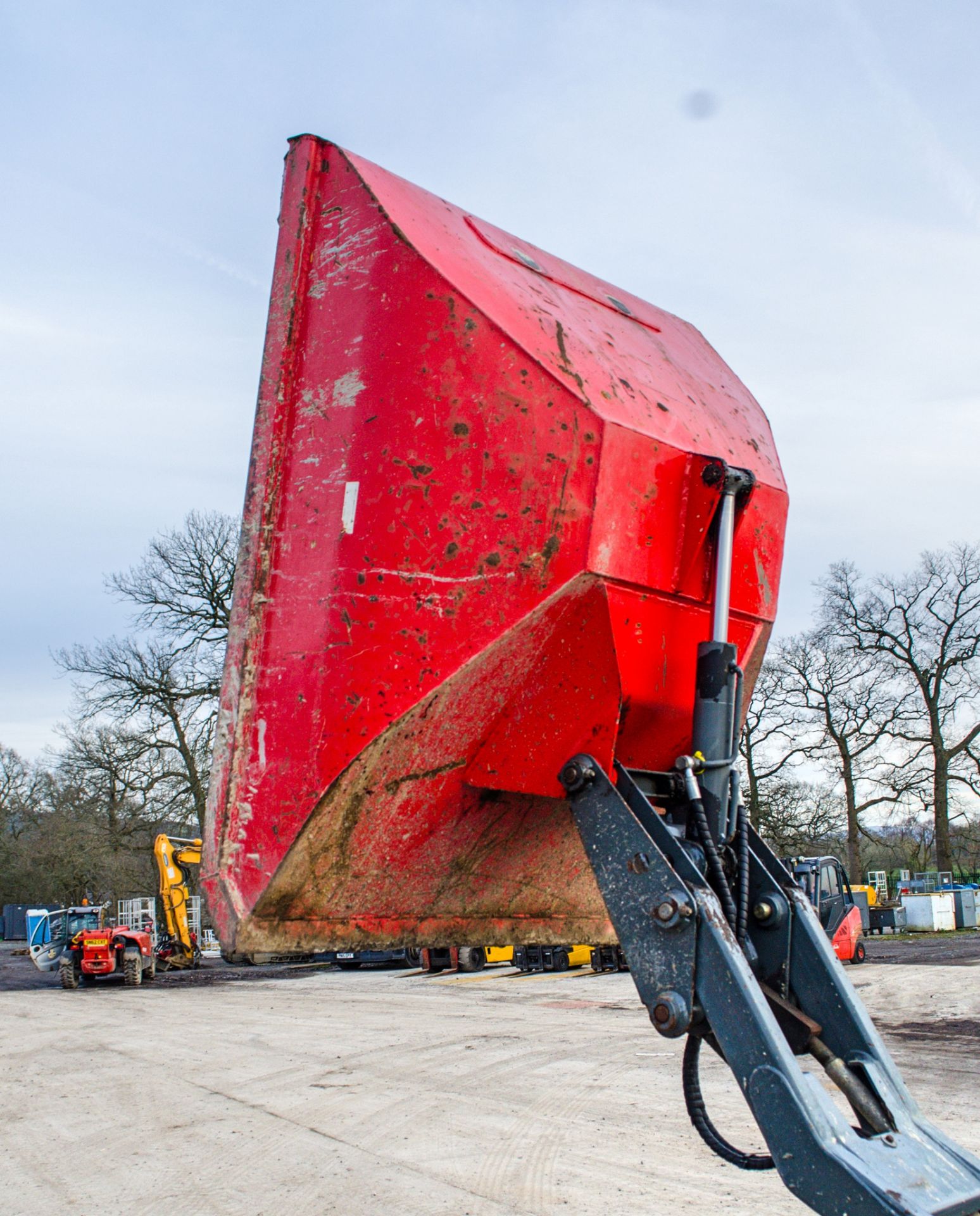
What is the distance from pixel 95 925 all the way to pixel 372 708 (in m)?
20.2

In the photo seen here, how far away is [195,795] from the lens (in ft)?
82.5

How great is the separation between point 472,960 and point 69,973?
7.10 meters

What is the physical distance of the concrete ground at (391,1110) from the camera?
4832mm

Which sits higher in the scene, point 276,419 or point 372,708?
point 276,419

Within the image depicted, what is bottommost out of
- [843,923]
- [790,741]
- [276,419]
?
[843,923]

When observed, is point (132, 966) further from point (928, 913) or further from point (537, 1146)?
point (928, 913)

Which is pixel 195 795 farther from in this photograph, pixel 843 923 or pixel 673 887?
pixel 673 887

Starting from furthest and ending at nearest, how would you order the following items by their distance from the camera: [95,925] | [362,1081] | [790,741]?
[790,741]
[95,925]
[362,1081]

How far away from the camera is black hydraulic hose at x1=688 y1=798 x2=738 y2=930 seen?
2.08 meters

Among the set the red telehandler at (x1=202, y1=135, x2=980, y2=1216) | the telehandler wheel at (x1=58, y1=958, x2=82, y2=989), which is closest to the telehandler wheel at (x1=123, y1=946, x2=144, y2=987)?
the telehandler wheel at (x1=58, y1=958, x2=82, y2=989)

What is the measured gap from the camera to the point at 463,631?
89.0 inches

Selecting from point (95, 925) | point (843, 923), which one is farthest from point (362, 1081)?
point (95, 925)

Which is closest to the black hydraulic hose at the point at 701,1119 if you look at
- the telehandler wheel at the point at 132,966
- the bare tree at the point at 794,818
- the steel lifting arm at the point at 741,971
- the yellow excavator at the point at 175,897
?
the steel lifting arm at the point at 741,971

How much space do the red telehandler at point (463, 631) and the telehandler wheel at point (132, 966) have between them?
60.0 ft
